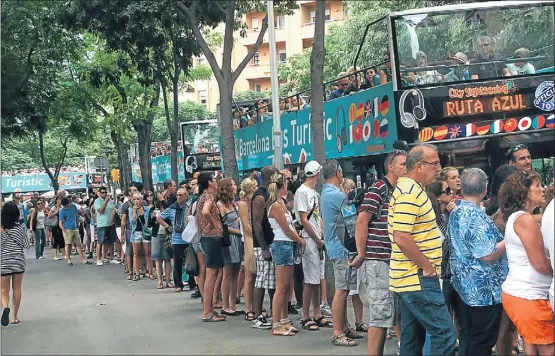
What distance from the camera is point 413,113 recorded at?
1376 cm

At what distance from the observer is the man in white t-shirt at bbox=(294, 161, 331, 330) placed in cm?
1072

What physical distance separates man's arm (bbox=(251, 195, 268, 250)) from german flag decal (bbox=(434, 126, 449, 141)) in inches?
145

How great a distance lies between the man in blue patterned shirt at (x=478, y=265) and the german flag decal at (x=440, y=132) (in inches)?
250

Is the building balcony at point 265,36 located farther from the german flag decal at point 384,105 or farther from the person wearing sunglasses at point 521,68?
the person wearing sunglasses at point 521,68

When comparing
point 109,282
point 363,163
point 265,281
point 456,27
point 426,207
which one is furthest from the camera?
point 109,282

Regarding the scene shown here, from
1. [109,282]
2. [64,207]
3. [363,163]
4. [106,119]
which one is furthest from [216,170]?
[363,163]

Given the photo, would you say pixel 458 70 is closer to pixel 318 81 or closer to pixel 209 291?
pixel 318 81

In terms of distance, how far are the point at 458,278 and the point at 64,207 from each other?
61.5 feet

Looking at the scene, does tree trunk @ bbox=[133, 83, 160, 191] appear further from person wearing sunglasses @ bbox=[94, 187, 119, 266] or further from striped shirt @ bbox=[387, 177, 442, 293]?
striped shirt @ bbox=[387, 177, 442, 293]

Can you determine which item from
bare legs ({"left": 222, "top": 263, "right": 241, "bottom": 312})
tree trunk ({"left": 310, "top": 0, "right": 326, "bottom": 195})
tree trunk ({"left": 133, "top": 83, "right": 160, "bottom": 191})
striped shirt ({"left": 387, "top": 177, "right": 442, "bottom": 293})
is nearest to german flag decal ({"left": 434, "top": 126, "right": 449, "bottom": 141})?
tree trunk ({"left": 310, "top": 0, "right": 326, "bottom": 195})

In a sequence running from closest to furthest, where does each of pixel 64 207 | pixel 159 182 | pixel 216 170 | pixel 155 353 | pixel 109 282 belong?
1. pixel 155 353
2. pixel 109 282
3. pixel 64 207
4. pixel 216 170
5. pixel 159 182

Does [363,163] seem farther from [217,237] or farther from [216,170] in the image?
[216,170]

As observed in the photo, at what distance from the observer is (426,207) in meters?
7.10

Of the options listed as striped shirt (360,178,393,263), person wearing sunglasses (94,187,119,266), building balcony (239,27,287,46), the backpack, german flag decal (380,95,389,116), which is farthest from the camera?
building balcony (239,27,287,46)
